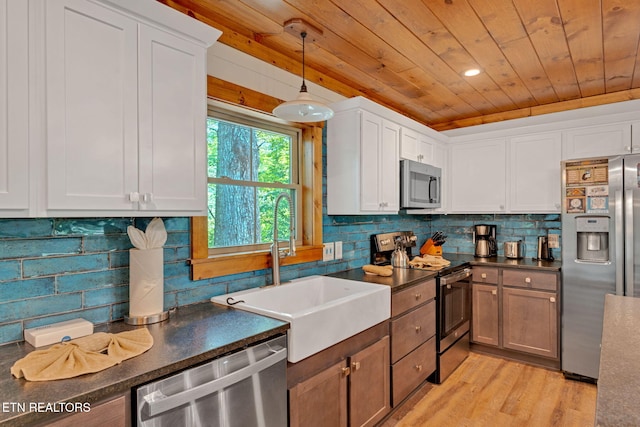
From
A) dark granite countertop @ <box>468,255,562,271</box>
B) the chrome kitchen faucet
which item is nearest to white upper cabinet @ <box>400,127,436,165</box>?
dark granite countertop @ <box>468,255,562,271</box>

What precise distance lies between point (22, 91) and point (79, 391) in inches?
36.6

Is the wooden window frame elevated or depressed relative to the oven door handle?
elevated

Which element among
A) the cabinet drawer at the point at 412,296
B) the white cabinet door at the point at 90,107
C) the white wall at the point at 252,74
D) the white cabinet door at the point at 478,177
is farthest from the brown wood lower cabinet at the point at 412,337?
the white cabinet door at the point at 90,107

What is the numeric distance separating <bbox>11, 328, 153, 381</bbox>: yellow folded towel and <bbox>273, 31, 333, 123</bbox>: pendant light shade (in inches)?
49.3

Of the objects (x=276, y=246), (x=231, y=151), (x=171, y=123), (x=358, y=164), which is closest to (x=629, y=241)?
(x=358, y=164)

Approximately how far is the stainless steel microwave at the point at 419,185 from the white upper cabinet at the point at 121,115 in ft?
6.11

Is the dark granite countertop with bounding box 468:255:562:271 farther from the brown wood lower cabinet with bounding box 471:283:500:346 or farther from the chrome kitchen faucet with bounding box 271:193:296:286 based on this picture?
the chrome kitchen faucet with bounding box 271:193:296:286

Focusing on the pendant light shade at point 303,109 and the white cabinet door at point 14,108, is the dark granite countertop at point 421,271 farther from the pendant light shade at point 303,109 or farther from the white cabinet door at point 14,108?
the white cabinet door at point 14,108

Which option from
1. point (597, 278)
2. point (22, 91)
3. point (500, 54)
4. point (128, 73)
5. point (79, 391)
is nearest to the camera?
point (79, 391)

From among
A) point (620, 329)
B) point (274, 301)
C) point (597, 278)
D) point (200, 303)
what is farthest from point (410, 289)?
point (597, 278)

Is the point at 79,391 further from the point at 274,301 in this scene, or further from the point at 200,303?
the point at 274,301

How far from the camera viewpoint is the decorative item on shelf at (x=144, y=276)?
156 centimetres

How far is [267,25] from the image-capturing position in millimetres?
2084

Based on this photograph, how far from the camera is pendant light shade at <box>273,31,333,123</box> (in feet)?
6.06
